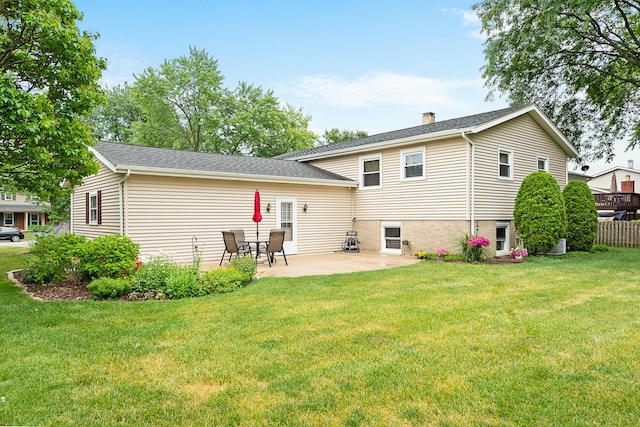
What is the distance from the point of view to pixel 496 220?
43.1ft

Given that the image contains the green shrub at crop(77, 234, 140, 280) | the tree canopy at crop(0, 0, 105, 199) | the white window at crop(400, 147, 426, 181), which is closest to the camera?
the tree canopy at crop(0, 0, 105, 199)

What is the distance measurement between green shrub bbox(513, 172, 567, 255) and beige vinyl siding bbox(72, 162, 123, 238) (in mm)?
11421

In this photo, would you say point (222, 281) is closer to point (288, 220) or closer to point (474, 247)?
point (288, 220)

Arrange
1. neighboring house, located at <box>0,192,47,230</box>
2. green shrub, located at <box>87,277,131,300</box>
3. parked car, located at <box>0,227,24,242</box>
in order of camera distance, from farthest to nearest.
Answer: neighboring house, located at <box>0,192,47,230</box>
parked car, located at <box>0,227,24,242</box>
green shrub, located at <box>87,277,131,300</box>

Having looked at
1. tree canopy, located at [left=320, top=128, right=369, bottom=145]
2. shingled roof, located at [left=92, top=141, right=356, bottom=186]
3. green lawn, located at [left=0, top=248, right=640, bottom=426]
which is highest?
tree canopy, located at [left=320, top=128, right=369, bottom=145]

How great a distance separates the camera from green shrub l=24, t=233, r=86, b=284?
768 cm

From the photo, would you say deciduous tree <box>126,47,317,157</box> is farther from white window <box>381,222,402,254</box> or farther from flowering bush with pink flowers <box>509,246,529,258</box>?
flowering bush with pink flowers <box>509,246,529,258</box>

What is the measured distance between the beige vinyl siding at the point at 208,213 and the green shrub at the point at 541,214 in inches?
249

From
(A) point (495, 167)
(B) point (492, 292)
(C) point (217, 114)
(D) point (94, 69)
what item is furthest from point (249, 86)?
(B) point (492, 292)

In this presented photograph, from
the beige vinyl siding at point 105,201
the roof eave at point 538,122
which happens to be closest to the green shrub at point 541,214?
the roof eave at point 538,122

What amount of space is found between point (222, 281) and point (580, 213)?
39.7ft

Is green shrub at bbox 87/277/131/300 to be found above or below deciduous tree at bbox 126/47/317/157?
below

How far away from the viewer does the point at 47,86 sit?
716cm

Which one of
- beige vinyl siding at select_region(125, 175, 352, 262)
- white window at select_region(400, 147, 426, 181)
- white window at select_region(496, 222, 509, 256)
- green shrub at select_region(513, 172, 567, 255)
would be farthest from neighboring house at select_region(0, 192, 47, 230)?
green shrub at select_region(513, 172, 567, 255)
